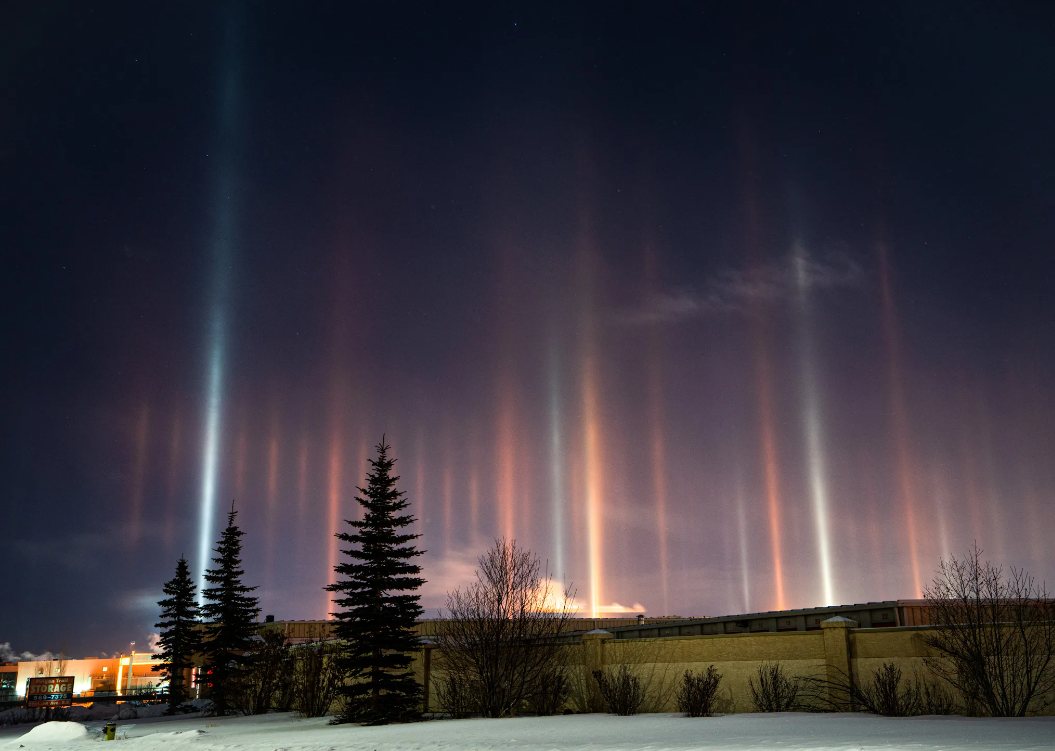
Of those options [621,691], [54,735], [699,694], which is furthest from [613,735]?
[54,735]

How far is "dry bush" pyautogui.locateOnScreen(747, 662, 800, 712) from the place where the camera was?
2512cm

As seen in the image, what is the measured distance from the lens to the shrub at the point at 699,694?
2447cm

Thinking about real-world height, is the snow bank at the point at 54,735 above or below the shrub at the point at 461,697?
below

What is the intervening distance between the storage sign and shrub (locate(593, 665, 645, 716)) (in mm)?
27988

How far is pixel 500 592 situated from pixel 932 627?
536 inches

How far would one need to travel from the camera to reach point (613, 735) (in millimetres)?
19297

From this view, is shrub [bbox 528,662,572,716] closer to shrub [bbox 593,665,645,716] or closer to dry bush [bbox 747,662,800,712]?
shrub [bbox 593,665,645,716]

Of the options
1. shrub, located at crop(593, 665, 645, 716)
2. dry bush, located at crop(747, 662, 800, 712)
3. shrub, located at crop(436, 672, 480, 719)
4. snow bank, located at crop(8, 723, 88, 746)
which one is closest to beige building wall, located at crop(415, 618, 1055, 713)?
dry bush, located at crop(747, 662, 800, 712)

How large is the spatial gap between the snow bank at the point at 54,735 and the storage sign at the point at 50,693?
1523 centimetres

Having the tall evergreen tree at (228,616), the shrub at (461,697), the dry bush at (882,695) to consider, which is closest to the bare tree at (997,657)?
the dry bush at (882,695)

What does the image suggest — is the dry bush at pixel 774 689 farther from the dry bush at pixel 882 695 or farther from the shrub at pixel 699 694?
the shrub at pixel 699 694

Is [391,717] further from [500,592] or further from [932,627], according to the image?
[932,627]

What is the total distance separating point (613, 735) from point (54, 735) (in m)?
18.5

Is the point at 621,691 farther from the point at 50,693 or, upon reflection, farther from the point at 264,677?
the point at 50,693
